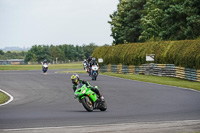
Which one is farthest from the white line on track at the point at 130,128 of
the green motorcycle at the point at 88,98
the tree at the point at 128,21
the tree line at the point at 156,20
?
the tree at the point at 128,21

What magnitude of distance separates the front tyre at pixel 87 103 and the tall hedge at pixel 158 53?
2259 centimetres

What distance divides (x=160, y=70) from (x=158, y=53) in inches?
72.8

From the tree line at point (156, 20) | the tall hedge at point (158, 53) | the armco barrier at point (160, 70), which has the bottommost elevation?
the armco barrier at point (160, 70)

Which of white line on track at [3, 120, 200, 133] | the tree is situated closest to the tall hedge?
the tree

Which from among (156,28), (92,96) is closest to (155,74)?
(156,28)

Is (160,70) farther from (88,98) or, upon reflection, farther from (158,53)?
(88,98)

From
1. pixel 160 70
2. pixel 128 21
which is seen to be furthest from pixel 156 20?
pixel 160 70

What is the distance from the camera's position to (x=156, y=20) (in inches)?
2803

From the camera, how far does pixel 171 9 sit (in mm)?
58344

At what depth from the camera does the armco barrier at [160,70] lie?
125 ft

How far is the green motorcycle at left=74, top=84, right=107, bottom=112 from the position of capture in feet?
48.3

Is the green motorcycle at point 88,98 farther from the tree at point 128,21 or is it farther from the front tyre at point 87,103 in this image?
the tree at point 128,21

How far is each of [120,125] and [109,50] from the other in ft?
166

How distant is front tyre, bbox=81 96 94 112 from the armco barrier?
887 inches
